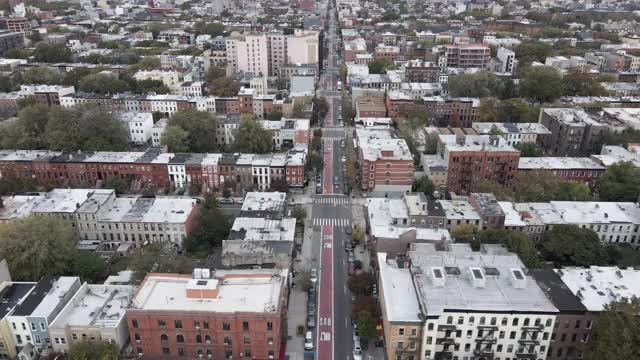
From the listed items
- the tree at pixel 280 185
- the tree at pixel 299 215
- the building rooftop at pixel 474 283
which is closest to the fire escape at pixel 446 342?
the building rooftop at pixel 474 283

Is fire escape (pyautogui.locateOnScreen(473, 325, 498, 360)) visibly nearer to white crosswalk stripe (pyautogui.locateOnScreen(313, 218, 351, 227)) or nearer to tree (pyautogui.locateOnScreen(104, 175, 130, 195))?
white crosswalk stripe (pyautogui.locateOnScreen(313, 218, 351, 227))

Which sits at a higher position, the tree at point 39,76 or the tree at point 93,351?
the tree at point 39,76

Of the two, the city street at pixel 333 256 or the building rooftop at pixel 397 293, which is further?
the city street at pixel 333 256

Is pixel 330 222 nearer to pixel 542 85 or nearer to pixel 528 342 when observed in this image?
pixel 528 342

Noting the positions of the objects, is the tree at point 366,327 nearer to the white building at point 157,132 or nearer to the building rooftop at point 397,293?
the building rooftop at point 397,293

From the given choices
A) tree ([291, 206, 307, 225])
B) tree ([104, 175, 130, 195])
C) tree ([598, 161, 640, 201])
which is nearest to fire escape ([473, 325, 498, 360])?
tree ([291, 206, 307, 225])

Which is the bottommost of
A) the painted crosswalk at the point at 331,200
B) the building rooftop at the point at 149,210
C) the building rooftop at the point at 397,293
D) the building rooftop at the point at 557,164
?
the painted crosswalk at the point at 331,200
